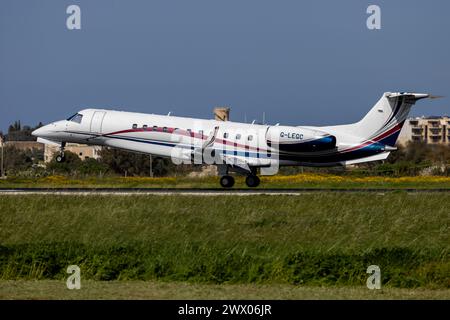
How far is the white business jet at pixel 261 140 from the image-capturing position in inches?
1750

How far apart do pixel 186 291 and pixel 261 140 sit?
2794cm

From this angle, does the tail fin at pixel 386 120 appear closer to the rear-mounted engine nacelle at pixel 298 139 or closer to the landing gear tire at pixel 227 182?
the rear-mounted engine nacelle at pixel 298 139

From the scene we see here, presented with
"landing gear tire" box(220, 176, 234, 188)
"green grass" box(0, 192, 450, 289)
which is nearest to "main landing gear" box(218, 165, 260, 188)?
"landing gear tire" box(220, 176, 234, 188)

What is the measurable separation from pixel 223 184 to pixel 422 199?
13403mm

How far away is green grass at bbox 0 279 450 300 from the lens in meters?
16.0

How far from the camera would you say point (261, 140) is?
44.7 m

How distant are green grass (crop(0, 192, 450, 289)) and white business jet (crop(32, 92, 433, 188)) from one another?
7924mm

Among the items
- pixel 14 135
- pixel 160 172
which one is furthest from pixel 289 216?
pixel 14 135

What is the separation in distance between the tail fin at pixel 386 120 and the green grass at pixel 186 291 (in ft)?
90.3

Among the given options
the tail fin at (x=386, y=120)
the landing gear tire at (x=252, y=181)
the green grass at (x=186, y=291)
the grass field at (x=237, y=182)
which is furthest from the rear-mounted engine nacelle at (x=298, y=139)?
the green grass at (x=186, y=291)

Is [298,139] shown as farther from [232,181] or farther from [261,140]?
[232,181]

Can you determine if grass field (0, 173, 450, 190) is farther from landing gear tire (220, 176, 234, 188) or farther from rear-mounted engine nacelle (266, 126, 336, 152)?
rear-mounted engine nacelle (266, 126, 336, 152)

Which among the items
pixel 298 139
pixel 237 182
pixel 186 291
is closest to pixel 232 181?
pixel 298 139

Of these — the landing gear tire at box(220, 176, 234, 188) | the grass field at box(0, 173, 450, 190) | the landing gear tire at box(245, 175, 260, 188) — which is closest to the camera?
the landing gear tire at box(220, 176, 234, 188)
